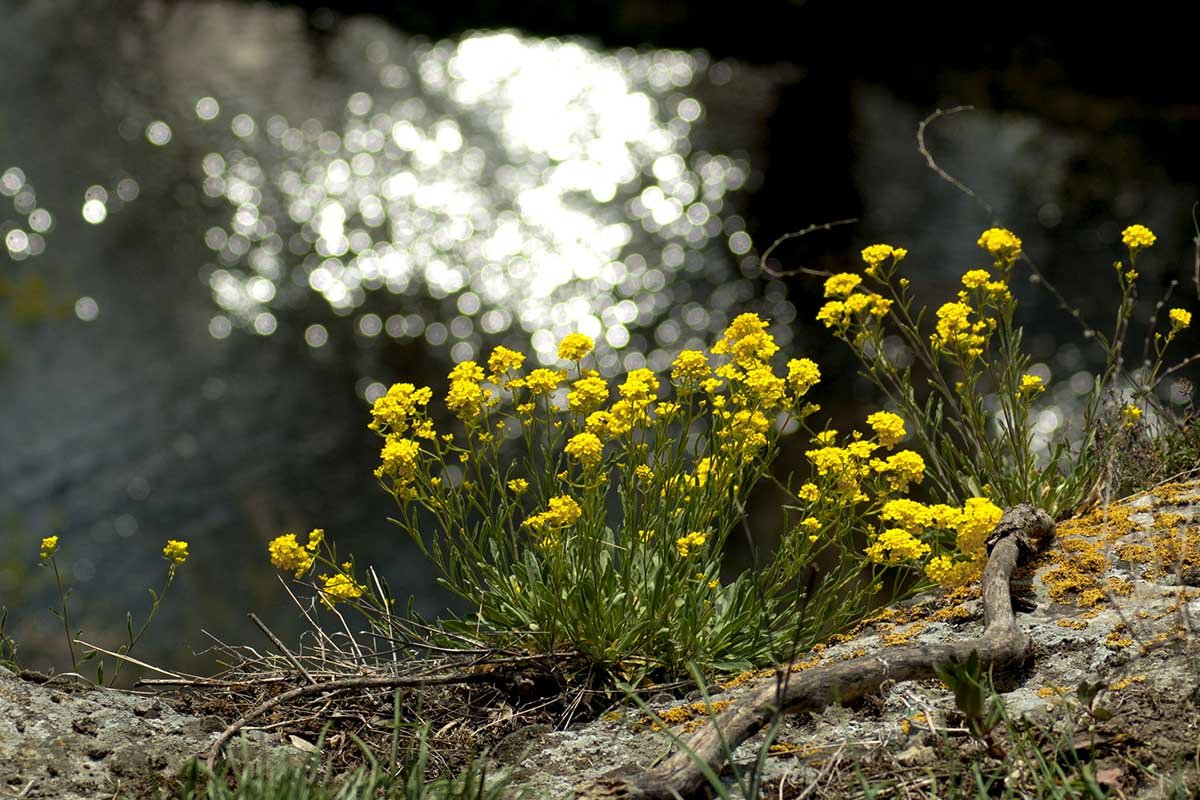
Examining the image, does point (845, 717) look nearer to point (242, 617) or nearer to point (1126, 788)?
point (1126, 788)

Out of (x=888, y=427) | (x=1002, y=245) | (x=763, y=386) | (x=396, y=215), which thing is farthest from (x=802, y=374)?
(x=396, y=215)

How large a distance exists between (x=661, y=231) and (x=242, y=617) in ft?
18.8

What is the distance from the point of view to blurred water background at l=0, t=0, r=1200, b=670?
8805mm

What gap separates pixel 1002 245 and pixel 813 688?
1626 millimetres

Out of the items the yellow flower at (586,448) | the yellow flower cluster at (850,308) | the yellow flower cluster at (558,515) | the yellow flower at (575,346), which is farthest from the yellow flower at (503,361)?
the yellow flower cluster at (850,308)

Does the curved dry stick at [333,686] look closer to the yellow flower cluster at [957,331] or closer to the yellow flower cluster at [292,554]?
the yellow flower cluster at [292,554]

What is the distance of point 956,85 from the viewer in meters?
14.4

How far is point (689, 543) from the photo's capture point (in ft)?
10.6

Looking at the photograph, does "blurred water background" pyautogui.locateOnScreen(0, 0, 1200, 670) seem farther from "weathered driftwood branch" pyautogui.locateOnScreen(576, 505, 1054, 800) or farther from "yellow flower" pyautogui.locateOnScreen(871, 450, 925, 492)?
"weathered driftwood branch" pyautogui.locateOnScreen(576, 505, 1054, 800)

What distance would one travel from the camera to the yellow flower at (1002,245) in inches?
141

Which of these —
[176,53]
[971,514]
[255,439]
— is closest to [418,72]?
[176,53]

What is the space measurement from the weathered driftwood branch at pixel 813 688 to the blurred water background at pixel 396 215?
213 inches

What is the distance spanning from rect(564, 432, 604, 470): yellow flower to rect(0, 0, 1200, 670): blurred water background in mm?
4975

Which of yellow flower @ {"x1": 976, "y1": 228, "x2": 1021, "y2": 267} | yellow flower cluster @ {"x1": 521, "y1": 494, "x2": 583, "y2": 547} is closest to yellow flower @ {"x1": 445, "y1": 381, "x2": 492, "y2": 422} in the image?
yellow flower cluster @ {"x1": 521, "y1": 494, "x2": 583, "y2": 547}
